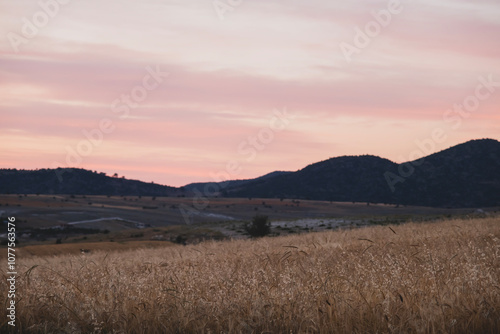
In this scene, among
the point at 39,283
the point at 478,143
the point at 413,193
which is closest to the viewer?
the point at 39,283

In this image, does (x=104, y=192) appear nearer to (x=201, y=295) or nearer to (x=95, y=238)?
(x=95, y=238)

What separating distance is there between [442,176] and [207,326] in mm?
151026

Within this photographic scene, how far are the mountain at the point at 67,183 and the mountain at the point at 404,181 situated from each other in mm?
34960

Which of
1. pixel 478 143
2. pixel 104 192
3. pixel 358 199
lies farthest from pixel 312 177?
pixel 104 192

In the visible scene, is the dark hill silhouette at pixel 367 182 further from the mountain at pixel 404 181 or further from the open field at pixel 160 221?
the open field at pixel 160 221

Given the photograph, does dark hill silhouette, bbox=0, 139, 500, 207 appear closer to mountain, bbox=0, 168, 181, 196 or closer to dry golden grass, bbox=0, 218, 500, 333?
mountain, bbox=0, 168, 181, 196

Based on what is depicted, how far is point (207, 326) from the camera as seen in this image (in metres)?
4.48

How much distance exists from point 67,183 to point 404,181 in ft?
347

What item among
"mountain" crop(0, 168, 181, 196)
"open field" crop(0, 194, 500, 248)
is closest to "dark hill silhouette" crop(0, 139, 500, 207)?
"mountain" crop(0, 168, 181, 196)

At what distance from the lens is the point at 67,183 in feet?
511

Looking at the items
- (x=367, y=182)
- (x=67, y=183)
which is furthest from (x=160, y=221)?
(x=367, y=182)

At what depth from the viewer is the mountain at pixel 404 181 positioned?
138 meters

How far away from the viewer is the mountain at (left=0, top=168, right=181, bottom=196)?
15138 cm

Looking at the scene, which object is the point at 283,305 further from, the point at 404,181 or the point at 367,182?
the point at 367,182
